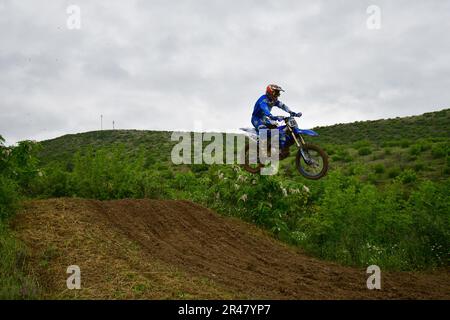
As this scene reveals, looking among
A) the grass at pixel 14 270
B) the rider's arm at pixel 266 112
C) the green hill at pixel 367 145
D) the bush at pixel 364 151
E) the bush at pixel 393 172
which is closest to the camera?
the grass at pixel 14 270

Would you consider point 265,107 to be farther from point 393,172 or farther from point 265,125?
point 393,172

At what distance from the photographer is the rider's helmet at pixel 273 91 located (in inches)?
408

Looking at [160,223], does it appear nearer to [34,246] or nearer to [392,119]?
[34,246]

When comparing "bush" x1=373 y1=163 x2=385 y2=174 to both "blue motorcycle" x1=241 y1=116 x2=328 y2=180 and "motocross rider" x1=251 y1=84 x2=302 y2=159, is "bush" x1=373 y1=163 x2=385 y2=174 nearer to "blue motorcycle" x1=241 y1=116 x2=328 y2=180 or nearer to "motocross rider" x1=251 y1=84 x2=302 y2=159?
"blue motorcycle" x1=241 y1=116 x2=328 y2=180

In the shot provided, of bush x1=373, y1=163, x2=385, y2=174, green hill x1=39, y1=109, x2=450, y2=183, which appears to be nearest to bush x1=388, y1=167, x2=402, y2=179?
green hill x1=39, y1=109, x2=450, y2=183

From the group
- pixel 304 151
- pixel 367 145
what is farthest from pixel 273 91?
pixel 367 145

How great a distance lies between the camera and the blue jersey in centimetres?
1034

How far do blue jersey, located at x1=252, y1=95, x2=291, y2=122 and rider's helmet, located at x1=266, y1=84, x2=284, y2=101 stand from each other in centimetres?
9

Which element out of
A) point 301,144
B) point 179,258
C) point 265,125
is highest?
point 265,125

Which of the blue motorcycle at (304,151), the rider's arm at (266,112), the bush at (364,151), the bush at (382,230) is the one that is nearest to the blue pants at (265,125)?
the blue motorcycle at (304,151)

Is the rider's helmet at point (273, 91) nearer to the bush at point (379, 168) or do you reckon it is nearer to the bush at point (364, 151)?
the bush at point (379, 168)

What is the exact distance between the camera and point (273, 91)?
1036 cm

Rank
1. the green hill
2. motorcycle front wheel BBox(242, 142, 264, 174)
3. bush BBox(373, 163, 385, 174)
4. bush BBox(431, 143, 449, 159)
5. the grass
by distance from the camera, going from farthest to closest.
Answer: bush BBox(431, 143, 449, 159) → bush BBox(373, 163, 385, 174) → the green hill → motorcycle front wheel BBox(242, 142, 264, 174) → the grass

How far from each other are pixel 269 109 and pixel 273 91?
41cm
